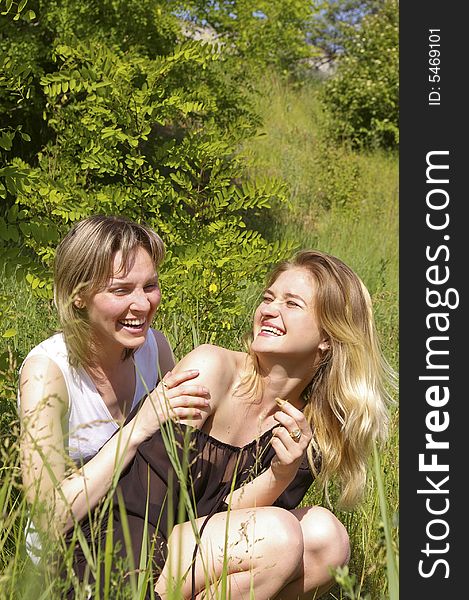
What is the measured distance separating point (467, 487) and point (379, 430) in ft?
1.60

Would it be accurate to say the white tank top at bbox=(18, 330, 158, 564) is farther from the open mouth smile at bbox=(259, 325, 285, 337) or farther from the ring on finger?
the ring on finger

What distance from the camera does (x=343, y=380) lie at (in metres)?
2.83

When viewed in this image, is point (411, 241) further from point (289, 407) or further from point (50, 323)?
point (50, 323)

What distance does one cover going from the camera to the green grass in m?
2.83

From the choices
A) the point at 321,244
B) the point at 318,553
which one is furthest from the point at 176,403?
the point at 321,244

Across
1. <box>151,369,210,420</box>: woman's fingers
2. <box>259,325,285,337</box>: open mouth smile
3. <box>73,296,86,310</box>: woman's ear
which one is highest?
<box>73,296,86,310</box>: woman's ear

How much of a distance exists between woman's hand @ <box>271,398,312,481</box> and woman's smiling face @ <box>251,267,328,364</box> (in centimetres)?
30

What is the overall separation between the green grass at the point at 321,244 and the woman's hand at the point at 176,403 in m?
0.37

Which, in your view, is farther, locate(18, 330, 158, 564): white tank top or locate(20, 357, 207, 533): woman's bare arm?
locate(18, 330, 158, 564): white tank top

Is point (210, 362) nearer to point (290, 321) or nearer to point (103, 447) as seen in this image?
point (290, 321)

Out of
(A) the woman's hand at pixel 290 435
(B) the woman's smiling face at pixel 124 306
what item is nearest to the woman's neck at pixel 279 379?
(A) the woman's hand at pixel 290 435

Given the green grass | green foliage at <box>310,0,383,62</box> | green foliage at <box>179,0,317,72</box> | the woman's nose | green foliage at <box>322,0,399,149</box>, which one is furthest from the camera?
green foliage at <box>310,0,383,62</box>

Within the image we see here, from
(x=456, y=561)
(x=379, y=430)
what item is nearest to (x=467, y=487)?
(x=456, y=561)

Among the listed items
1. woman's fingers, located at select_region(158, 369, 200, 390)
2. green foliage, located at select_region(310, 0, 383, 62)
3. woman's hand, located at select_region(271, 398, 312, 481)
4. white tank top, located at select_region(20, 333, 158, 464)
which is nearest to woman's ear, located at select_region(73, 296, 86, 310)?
white tank top, located at select_region(20, 333, 158, 464)
